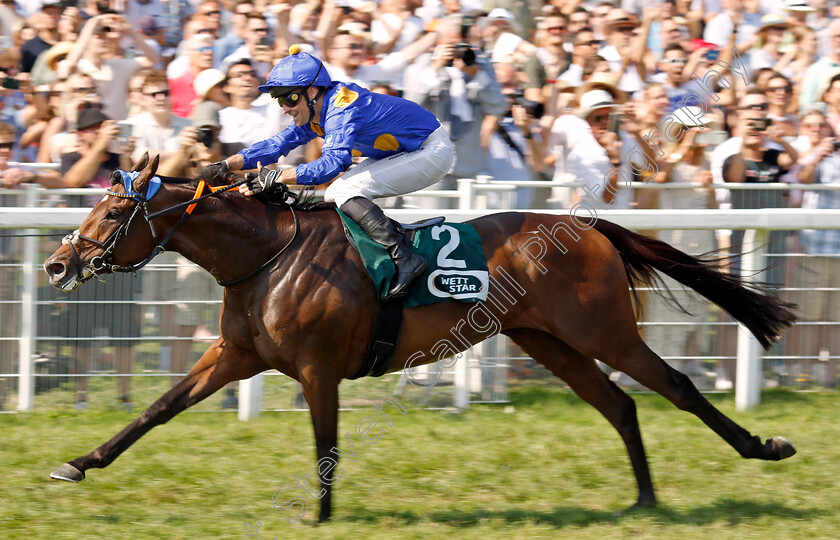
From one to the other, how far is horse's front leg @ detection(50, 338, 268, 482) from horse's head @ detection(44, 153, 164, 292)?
579mm

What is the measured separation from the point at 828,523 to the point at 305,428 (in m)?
2.63

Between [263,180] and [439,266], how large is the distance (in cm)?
82

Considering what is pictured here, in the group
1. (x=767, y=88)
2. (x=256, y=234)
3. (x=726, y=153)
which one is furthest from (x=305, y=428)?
(x=767, y=88)

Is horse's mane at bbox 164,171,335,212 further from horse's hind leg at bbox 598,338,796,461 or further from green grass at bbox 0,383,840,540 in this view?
horse's hind leg at bbox 598,338,796,461

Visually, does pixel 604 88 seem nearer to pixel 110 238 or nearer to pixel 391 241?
Answer: pixel 391 241

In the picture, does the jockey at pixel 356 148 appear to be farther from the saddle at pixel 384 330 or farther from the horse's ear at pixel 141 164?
the horse's ear at pixel 141 164

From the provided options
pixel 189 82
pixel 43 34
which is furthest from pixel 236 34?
pixel 43 34

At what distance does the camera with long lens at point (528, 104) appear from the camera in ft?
22.4

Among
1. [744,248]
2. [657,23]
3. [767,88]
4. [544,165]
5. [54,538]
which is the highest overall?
[657,23]

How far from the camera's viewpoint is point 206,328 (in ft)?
18.2

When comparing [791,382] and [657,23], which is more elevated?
[657,23]

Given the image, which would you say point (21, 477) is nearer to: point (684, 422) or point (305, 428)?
point (305, 428)

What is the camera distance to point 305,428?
5.47m

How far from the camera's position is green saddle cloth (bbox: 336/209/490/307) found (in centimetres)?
425
